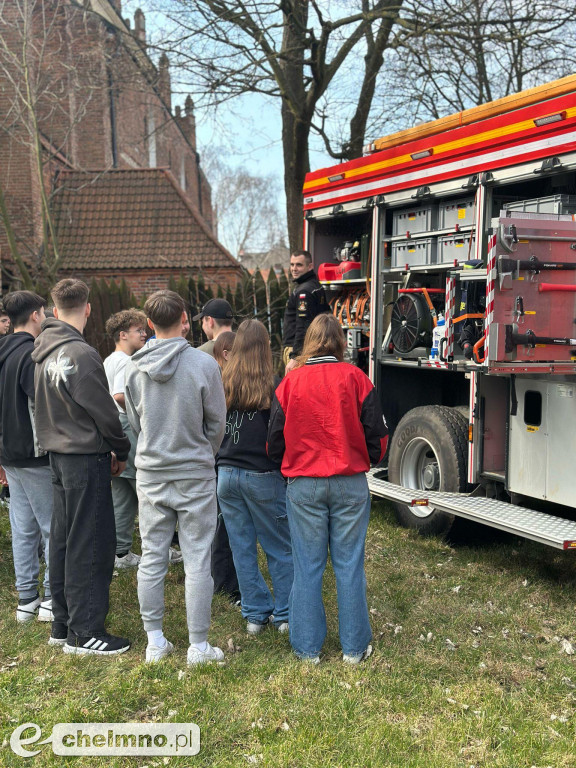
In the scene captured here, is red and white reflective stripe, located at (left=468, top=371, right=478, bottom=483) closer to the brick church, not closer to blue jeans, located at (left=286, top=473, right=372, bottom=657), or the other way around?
blue jeans, located at (left=286, top=473, right=372, bottom=657)

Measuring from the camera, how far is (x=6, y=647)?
4.55 metres

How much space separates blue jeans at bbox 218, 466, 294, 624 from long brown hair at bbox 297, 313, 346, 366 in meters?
0.79

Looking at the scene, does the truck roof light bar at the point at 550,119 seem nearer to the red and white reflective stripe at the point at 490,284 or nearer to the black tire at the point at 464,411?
the red and white reflective stripe at the point at 490,284

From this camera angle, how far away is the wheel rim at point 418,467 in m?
6.80

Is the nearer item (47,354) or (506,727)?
(506,727)

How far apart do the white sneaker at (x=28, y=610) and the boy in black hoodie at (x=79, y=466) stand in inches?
25.4

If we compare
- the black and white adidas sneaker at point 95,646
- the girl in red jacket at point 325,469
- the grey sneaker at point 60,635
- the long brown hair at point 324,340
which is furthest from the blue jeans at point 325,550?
the grey sneaker at point 60,635

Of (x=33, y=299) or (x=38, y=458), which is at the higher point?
(x=33, y=299)

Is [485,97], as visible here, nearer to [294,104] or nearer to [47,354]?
[294,104]

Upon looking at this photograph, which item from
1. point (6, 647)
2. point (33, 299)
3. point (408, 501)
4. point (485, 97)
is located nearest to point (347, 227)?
point (408, 501)

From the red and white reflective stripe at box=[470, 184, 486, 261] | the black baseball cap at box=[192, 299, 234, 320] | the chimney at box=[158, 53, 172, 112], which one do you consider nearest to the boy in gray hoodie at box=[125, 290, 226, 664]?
the black baseball cap at box=[192, 299, 234, 320]

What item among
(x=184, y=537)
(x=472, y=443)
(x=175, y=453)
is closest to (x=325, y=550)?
(x=184, y=537)

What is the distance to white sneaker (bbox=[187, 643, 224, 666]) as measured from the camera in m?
4.18

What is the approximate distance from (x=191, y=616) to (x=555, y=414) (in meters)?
2.93
